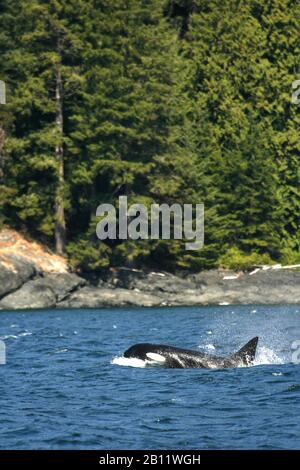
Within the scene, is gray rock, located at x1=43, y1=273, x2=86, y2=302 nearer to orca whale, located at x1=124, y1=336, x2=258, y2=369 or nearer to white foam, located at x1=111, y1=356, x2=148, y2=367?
white foam, located at x1=111, y1=356, x2=148, y2=367

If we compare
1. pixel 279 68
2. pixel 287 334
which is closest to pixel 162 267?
pixel 279 68

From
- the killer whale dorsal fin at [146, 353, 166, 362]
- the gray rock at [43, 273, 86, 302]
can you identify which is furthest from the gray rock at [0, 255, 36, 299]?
the killer whale dorsal fin at [146, 353, 166, 362]

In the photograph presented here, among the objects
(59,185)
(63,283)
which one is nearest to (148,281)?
(63,283)

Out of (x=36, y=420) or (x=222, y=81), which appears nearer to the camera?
(x=36, y=420)

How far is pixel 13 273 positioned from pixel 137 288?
26.6ft

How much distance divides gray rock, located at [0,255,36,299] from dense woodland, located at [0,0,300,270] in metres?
4.63

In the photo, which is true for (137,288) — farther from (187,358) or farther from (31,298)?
(187,358)

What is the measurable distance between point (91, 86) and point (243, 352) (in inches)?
1579

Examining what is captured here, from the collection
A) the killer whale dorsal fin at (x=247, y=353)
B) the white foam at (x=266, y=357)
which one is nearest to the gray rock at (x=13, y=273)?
the white foam at (x=266, y=357)

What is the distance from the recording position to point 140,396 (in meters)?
23.9

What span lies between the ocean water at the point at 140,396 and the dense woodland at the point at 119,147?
2530cm
